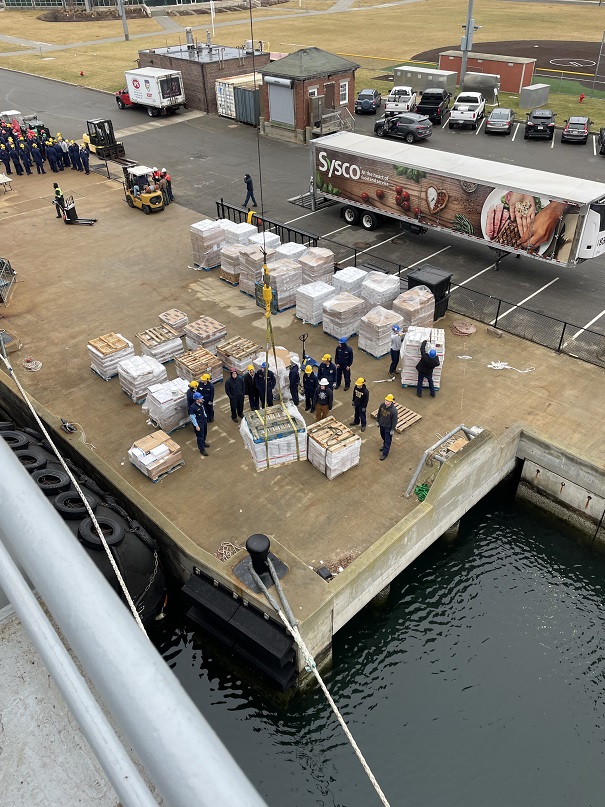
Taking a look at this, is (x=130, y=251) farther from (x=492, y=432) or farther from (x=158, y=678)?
(x=158, y=678)

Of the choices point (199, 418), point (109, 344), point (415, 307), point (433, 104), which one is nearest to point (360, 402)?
point (199, 418)

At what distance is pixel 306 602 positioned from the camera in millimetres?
10875

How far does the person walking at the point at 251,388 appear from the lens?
1522 cm

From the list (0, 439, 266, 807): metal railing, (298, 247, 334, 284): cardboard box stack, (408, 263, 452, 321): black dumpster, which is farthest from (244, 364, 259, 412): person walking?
(0, 439, 266, 807): metal railing

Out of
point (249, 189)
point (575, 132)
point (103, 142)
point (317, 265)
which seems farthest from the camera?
point (575, 132)

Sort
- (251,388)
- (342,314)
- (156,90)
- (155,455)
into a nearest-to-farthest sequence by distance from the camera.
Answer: (155,455), (251,388), (342,314), (156,90)

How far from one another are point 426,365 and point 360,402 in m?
2.14

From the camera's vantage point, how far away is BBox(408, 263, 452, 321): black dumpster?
739 inches

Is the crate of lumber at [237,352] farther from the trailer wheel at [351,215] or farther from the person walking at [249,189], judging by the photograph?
the person walking at [249,189]

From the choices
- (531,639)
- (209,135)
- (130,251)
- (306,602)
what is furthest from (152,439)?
(209,135)

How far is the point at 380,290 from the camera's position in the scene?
1859 centimetres

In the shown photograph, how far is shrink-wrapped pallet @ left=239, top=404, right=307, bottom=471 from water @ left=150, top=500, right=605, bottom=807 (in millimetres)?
3698

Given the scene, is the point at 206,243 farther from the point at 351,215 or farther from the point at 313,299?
the point at 351,215

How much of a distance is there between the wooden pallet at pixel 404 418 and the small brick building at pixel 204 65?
115ft
